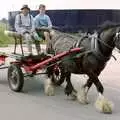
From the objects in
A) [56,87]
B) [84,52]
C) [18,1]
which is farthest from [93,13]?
[84,52]

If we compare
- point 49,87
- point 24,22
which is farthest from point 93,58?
point 24,22

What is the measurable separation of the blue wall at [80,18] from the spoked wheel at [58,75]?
1428cm

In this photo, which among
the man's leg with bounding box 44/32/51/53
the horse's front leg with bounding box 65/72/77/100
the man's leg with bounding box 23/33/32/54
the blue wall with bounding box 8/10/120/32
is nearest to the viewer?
the horse's front leg with bounding box 65/72/77/100

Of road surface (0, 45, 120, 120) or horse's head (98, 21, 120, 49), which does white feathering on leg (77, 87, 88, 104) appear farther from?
horse's head (98, 21, 120, 49)

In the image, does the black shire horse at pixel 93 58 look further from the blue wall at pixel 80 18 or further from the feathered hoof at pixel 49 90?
the blue wall at pixel 80 18

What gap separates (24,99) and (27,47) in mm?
1405

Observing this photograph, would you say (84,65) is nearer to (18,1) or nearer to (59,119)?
(59,119)

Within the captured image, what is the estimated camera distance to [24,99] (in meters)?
9.51

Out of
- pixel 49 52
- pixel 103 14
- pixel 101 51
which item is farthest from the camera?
pixel 103 14

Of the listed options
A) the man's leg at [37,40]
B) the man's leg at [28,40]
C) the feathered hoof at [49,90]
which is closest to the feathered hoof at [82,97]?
the feathered hoof at [49,90]

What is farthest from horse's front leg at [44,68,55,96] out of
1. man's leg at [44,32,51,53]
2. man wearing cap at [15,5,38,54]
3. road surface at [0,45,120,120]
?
man wearing cap at [15,5,38,54]

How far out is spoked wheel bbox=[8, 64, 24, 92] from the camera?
32.8ft

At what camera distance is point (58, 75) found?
10578mm

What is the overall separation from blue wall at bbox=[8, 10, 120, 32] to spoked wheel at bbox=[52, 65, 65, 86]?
14.3 m
